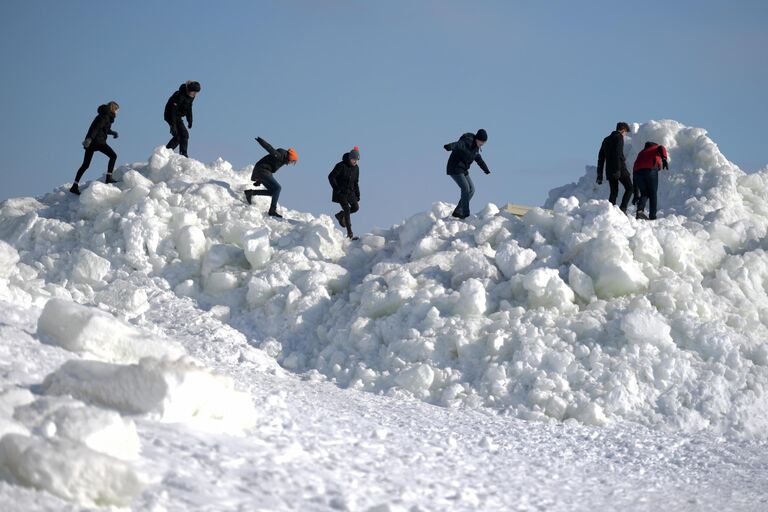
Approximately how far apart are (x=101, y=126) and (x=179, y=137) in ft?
4.87

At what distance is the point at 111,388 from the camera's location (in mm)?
5625

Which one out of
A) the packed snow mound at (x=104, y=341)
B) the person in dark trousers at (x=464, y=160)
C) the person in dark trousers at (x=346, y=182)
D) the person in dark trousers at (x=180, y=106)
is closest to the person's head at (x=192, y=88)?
the person in dark trousers at (x=180, y=106)

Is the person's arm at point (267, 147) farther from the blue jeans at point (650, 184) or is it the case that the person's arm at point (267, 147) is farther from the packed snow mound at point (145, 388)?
the packed snow mound at point (145, 388)

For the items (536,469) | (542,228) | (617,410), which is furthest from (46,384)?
(542,228)

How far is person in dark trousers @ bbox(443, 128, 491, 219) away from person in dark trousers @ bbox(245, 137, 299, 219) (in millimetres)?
2374

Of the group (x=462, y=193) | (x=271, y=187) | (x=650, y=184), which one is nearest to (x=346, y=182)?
(x=271, y=187)

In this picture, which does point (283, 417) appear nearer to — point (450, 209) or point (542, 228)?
point (542, 228)

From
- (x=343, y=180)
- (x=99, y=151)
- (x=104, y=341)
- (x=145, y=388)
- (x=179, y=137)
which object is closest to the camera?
(x=145, y=388)

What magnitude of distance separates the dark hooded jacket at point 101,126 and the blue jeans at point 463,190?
17.2 feet

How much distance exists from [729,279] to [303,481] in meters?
7.06

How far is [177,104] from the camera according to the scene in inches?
577

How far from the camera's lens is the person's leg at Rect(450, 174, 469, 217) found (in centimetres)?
1329

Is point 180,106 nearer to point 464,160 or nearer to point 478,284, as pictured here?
point 464,160

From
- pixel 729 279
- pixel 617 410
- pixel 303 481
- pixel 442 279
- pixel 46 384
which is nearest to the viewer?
pixel 303 481
